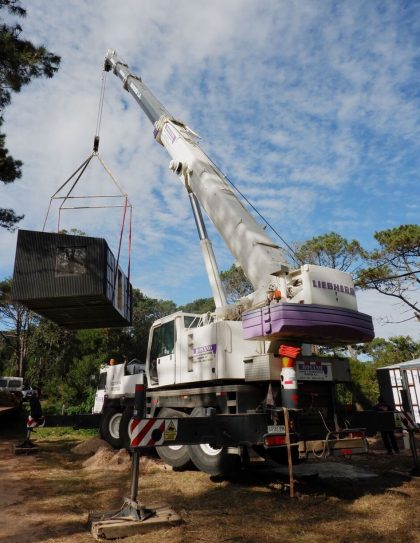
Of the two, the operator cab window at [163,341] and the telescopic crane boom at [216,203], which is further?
the operator cab window at [163,341]

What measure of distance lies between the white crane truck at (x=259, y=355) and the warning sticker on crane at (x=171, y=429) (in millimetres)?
142

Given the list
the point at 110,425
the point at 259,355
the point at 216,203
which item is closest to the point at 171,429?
the point at 259,355

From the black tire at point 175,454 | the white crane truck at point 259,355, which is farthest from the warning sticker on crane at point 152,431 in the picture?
the black tire at point 175,454

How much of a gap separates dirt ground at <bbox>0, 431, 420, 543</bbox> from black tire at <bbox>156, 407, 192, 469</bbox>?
0.57 ft

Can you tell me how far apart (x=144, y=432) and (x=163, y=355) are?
329 cm

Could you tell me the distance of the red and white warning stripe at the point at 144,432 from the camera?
4872mm

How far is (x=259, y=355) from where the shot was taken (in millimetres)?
6344

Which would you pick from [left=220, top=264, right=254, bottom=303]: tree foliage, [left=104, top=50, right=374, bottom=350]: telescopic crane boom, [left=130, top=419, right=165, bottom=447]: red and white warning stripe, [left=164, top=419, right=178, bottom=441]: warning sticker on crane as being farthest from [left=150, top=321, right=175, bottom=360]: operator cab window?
[left=220, top=264, right=254, bottom=303]: tree foliage

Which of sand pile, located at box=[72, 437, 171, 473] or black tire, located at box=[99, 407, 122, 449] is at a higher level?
black tire, located at box=[99, 407, 122, 449]

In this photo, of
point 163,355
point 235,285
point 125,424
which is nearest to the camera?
point 163,355

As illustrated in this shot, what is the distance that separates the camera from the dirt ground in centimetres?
446

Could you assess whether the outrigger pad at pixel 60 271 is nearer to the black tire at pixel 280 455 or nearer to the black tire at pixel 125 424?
A: the black tire at pixel 125 424

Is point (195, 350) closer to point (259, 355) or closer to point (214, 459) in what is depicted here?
point (259, 355)

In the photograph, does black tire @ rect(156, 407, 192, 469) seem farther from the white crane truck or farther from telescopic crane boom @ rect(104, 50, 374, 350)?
telescopic crane boom @ rect(104, 50, 374, 350)
